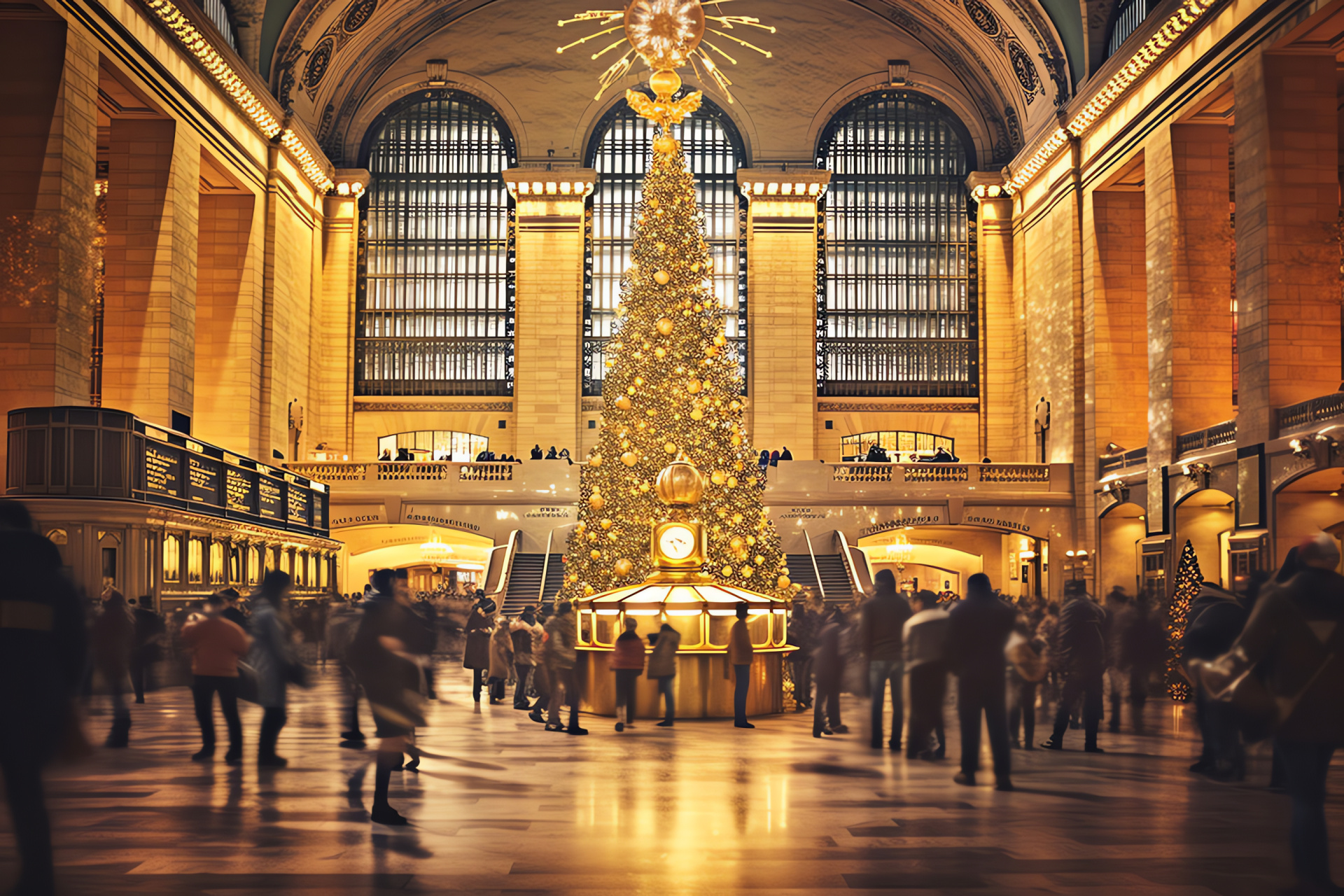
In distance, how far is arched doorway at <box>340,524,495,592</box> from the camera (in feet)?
110

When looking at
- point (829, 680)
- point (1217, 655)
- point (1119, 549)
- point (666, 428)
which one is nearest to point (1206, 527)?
point (1119, 549)

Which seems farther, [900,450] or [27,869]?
[900,450]

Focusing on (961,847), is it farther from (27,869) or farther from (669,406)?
(669,406)

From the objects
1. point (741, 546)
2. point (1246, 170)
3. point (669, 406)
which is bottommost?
point (741, 546)

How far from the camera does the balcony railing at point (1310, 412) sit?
62.1ft

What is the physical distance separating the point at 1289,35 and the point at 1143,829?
1863 cm

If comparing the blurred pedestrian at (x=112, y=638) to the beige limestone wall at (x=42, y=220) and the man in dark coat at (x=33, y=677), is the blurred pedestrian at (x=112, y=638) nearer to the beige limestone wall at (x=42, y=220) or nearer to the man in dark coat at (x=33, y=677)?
the man in dark coat at (x=33, y=677)

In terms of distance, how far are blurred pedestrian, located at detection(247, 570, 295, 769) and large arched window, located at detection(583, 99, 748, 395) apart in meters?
28.7

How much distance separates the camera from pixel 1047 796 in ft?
25.2

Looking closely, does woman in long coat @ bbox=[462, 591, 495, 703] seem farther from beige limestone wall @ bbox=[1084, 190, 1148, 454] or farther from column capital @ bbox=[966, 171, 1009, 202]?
column capital @ bbox=[966, 171, 1009, 202]

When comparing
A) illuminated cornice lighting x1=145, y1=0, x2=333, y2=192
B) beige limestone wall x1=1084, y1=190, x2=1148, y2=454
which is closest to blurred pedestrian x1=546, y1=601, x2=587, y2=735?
illuminated cornice lighting x1=145, y1=0, x2=333, y2=192

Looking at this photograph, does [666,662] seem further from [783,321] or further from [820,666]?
[783,321]

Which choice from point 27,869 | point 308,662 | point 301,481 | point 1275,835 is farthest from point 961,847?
point 301,481

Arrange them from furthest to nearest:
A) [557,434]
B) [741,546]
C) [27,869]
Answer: [557,434] < [741,546] < [27,869]
